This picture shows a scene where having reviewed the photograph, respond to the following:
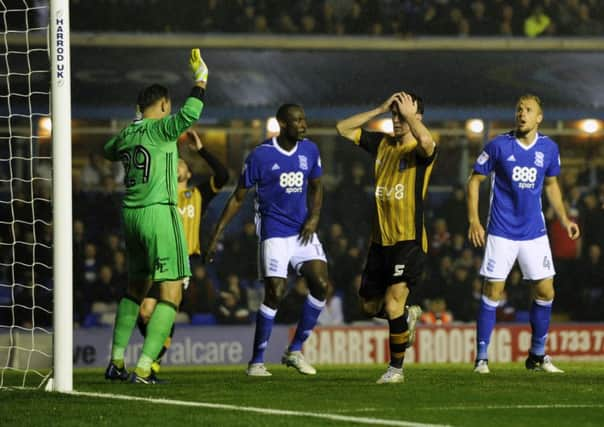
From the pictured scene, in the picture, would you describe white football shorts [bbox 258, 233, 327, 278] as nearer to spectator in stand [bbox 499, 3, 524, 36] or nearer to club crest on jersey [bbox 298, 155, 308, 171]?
club crest on jersey [bbox 298, 155, 308, 171]

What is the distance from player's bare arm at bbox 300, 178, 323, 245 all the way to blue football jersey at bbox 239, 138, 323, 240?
0.07m

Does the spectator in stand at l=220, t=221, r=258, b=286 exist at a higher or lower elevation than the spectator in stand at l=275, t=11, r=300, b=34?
lower

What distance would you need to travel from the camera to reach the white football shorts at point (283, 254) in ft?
38.5

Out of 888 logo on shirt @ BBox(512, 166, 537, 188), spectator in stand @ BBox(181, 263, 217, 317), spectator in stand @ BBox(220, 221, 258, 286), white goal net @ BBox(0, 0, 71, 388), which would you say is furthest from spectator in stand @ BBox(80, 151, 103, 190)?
888 logo on shirt @ BBox(512, 166, 537, 188)

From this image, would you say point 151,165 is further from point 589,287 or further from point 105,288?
point 589,287

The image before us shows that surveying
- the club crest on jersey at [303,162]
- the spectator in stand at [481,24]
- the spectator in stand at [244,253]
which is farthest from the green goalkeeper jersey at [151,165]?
the spectator in stand at [481,24]

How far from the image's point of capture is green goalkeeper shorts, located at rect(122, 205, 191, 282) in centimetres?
991

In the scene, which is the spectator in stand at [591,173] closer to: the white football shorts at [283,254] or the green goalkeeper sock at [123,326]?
the white football shorts at [283,254]

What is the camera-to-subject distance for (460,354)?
1980 cm

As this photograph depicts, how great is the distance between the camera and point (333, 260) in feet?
73.8

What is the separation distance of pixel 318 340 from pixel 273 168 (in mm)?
8046

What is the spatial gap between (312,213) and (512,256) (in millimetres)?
1686

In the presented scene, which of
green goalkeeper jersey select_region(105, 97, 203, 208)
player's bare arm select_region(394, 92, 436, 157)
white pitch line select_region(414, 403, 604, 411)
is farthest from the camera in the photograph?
player's bare arm select_region(394, 92, 436, 157)

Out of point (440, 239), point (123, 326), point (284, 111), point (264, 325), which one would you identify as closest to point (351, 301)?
point (440, 239)
